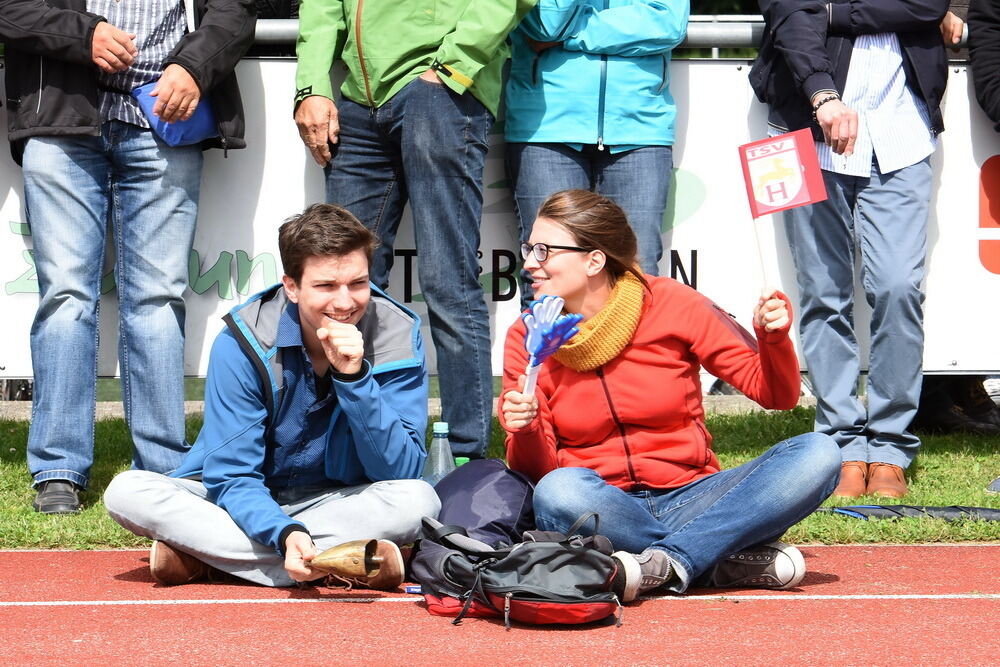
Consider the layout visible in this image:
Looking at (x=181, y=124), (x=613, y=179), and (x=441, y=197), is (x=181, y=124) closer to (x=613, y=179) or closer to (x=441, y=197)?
(x=441, y=197)

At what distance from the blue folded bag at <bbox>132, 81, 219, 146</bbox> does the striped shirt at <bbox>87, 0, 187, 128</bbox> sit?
4cm

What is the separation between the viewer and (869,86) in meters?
5.77

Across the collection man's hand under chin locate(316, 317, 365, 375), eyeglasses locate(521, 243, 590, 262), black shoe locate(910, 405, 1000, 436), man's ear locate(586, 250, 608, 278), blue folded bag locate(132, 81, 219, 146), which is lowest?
black shoe locate(910, 405, 1000, 436)

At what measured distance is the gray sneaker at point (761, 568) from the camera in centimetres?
431

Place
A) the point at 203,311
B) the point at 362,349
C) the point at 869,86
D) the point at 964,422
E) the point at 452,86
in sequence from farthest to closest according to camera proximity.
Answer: the point at 964,422, the point at 203,311, the point at 869,86, the point at 452,86, the point at 362,349

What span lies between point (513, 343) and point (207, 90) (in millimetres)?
1791

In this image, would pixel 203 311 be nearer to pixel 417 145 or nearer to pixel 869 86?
pixel 417 145

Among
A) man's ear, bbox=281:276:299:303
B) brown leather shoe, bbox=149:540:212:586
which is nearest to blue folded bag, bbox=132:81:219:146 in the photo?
man's ear, bbox=281:276:299:303

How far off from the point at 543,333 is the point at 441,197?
1.43 m

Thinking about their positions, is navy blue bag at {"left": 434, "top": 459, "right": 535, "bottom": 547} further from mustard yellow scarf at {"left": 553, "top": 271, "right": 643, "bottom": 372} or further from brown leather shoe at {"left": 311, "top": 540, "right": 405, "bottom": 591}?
mustard yellow scarf at {"left": 553, "top": 271, "right": 643, "bottom": 372}

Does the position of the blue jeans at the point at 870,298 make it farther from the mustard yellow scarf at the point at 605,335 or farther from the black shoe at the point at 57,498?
the black shoe at the point at 57,498

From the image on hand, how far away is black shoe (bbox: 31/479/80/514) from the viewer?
17.8 feet

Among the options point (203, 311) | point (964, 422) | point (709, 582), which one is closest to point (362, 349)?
point (709, 582)

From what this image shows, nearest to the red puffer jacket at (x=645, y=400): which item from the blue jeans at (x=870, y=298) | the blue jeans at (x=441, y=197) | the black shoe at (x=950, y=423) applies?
the blue jeans at (x=441, y=197)
